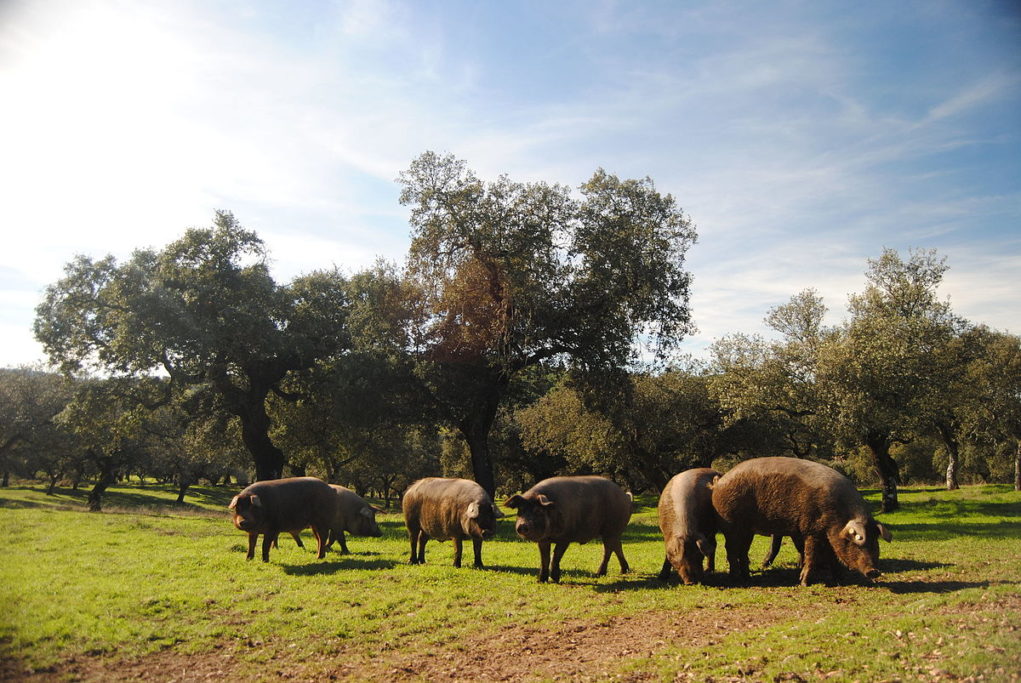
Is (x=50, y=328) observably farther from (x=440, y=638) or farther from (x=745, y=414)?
(x=745, y=414)

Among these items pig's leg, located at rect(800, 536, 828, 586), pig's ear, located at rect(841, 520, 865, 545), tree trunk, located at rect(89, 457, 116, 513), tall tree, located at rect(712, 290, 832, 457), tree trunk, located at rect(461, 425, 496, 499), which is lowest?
tree trunk, located at rect(89, 457, 116, 513)

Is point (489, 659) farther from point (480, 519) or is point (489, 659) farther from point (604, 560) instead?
point (604, 560)

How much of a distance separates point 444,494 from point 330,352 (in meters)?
19.0

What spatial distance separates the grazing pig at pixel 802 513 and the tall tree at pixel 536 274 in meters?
14.0

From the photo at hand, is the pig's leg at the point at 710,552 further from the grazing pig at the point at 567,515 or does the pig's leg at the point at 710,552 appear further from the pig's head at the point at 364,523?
the pig's head at the point at 364,523

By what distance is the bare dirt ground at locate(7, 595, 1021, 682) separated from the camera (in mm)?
8531

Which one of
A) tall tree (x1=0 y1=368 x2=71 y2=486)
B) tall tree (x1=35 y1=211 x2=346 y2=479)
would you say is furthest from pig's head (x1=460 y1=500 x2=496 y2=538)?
tall tree (x1=0 y1=368 x2=71 y2=486)

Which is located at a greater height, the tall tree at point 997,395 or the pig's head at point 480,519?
the tall tree at point 997,395

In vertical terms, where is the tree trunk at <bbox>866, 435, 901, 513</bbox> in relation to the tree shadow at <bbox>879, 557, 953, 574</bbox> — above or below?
above

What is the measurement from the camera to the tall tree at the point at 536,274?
2708 cm

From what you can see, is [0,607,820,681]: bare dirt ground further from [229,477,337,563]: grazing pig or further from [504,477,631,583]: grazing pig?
[229,477,337,563]: grazing pig

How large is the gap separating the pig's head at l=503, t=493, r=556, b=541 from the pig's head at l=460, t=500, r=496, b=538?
1.47 metres

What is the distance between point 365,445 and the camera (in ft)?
133

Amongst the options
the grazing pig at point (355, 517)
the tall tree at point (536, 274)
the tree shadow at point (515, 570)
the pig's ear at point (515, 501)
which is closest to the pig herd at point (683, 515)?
the pig's ear at point (515, 501)
